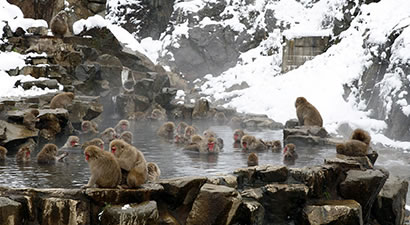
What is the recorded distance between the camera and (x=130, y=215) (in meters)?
5.12

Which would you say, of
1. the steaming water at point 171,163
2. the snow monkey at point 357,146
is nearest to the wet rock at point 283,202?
the steaming water at point 171,163

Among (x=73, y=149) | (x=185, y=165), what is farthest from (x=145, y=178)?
(x=73, y=149)

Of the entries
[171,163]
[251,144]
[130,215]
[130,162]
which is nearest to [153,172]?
[130,162]

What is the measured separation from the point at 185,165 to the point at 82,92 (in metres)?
9.39

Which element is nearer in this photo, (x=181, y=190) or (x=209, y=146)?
(x=181, y=190)

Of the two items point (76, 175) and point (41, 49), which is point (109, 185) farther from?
point (41, 49)

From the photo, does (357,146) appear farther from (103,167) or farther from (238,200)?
(103,167)

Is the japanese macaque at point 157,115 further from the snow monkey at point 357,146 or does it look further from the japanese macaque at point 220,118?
the snow monkey at point 357,146

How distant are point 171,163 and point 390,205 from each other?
361 centimetres

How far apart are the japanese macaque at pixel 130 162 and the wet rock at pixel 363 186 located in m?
3.18

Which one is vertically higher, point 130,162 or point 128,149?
point 128,149

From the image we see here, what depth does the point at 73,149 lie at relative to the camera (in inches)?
353

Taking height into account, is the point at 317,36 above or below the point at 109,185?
above

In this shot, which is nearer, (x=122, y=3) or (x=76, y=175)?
(x=76, y=175)
